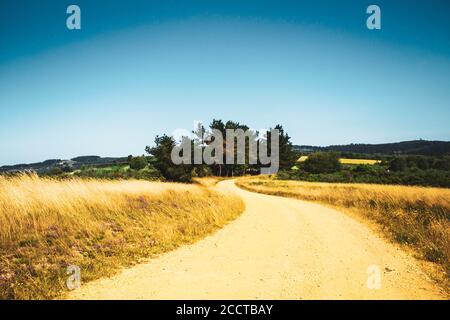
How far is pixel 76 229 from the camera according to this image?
295 inches

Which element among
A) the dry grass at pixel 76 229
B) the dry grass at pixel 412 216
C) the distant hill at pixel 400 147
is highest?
the distant hill at pixel 400 147

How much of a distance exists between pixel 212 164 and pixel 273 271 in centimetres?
5439

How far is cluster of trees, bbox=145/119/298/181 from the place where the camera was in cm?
3625

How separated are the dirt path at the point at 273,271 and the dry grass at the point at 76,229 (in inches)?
27.6

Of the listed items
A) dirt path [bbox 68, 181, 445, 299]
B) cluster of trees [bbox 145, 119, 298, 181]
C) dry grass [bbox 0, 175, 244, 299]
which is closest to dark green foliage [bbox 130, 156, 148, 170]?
cluster of trees [bbox 145, 119, 298, 181]

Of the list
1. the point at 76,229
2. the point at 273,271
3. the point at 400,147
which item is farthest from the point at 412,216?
the point at 400,147

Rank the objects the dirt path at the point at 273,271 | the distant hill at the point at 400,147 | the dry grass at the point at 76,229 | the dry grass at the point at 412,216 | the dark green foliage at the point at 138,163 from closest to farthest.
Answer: the dirt path at the point at 273,271 < the dry grass at the point at 76,229 < the dry grass at the point at 412,216 < the dark green foliage at the point at 138,163 < the distant hill at the point at 400,147

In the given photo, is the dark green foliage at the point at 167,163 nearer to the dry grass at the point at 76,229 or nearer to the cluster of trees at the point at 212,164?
the cluster of trees at the point at 212,164

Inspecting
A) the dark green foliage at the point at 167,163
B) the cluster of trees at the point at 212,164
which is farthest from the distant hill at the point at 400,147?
the dark green foliage at the point at 167,163

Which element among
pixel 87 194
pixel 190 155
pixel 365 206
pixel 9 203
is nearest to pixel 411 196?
pixel 365 206

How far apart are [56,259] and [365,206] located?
14438 mm

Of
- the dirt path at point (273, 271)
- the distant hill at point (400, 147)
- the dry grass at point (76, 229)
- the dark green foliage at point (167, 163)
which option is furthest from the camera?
the distant hill at point (400, 147)

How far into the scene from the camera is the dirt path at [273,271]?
4.75 m

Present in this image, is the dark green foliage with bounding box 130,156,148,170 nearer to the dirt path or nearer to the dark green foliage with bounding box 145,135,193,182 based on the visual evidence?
the dark green foliage with bounding box 145,135,193,182
